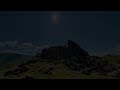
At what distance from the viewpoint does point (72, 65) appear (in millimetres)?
6516
